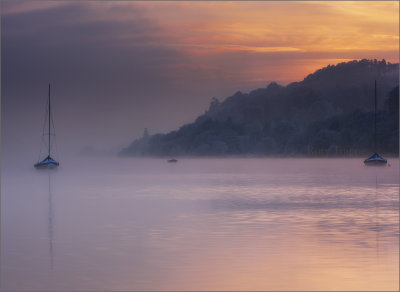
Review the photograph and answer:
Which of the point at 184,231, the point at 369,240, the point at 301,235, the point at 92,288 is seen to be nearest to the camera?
Result: the point at 92,288

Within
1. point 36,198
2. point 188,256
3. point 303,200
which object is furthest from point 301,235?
point 36,198

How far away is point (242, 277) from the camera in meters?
22.8

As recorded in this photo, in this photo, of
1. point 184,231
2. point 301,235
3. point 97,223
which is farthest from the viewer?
point 97,223

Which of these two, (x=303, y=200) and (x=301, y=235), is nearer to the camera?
(x=301, y=235)

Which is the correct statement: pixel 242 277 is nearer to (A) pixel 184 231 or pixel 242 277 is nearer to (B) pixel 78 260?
(B) pixel 78 260

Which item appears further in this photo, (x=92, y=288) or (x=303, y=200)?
(x=303, y=200)

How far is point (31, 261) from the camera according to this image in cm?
2667

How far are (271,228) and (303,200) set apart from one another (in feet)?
81.6

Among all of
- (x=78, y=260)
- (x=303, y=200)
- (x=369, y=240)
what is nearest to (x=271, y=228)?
(x=369, y=240)

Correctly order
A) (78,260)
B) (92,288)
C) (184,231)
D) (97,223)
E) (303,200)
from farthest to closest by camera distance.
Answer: (303,200)
(97,223)
(184,231)
(78,260)
(92,288)

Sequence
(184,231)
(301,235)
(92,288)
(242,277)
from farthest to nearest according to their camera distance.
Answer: (184,231) → (301,235) → (242,277) → (92,288)

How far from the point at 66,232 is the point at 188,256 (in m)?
11.8

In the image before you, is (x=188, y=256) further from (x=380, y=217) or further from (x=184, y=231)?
(x=380, y=217)

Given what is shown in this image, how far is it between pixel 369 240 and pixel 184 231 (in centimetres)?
978
